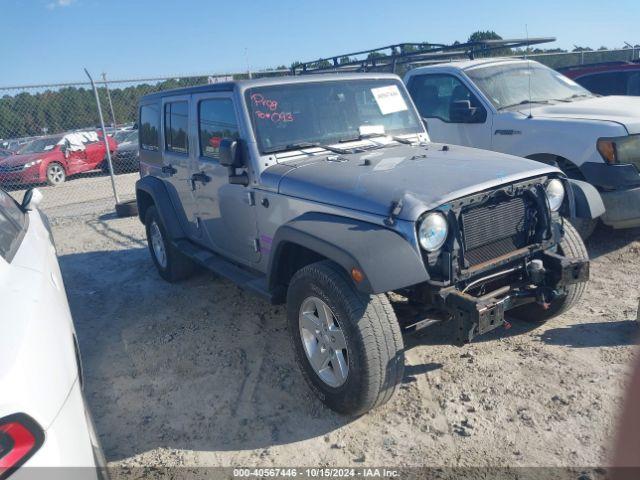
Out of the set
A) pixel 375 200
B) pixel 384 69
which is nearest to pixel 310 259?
pixel 375 200

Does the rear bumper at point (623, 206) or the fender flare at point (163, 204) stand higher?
the fender flare at point (163, 204)

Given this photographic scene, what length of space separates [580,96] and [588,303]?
3284 millimetres

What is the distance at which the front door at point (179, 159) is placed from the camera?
5.02 m

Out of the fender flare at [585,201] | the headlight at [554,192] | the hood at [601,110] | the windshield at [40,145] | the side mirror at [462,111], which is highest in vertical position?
the windshield at [40,145]

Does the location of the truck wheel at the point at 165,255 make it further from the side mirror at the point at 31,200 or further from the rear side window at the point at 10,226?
the rear side window at the point at 10,226

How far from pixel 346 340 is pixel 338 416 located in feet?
1.95

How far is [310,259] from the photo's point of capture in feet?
12.2

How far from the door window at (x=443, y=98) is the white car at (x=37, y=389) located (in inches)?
196

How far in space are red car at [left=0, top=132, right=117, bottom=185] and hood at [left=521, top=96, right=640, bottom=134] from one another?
13.0 m

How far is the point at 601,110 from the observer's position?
5660mm

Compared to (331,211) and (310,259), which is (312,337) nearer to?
(310,259)

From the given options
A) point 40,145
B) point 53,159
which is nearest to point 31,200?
point 53,159

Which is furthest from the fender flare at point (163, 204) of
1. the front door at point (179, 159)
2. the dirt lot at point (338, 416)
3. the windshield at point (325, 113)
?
the windshield at point (325, 113)

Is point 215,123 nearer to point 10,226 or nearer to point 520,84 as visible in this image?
point 10,226
